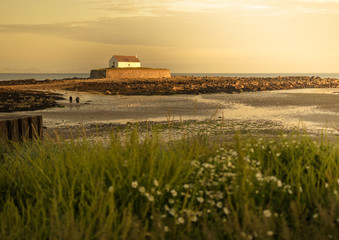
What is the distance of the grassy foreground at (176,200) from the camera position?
3.79 meters

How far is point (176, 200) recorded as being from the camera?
13.8 feet

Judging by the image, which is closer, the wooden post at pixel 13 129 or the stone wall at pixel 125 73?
the wooden post at pixel 13 129

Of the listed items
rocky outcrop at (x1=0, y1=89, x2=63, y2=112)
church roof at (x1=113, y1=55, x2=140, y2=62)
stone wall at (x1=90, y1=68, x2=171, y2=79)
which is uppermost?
church roof at (x1=113, y1=55, x2=140, y2=62)

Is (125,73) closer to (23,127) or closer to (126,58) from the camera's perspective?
(126,58)

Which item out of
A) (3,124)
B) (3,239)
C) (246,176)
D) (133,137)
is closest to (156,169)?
(133,137)

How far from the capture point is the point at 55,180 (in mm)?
4805

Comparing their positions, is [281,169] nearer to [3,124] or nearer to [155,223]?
[155,223]

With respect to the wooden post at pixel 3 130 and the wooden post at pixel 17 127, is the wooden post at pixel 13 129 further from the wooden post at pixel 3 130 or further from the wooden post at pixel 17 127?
the wooden post at pixel 3 130

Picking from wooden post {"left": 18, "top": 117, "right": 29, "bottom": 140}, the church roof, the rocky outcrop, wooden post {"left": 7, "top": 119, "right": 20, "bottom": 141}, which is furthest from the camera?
the church roof

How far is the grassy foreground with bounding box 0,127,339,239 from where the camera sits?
149 inches

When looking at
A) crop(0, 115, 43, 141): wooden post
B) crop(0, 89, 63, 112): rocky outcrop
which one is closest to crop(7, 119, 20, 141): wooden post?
crop(0, 115, 43, 141): wooden post

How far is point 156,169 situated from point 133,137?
806 millimetres

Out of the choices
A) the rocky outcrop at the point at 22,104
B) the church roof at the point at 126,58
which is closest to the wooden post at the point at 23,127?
the rocky outcrop at the point at 22,104

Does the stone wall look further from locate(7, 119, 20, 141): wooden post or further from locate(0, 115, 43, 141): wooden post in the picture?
locate(7, 119, 20, 141): wooden post
